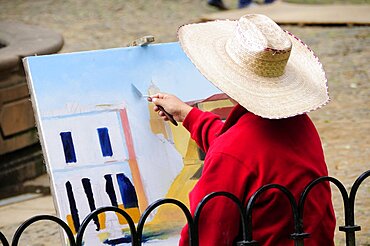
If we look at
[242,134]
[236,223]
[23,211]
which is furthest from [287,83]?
[23,211]

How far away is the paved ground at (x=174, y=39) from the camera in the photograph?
244 inches

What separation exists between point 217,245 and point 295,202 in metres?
0.28

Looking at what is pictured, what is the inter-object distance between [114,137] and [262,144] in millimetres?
909

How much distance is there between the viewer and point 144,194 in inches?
146

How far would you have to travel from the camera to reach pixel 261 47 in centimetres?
305

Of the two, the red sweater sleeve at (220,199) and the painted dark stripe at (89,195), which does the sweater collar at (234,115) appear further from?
the painted dark stripe at (89,195)

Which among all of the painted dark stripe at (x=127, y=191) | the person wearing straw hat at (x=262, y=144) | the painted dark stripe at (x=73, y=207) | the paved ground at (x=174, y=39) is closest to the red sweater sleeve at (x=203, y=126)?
the person wearing straw hat at (x=262, y=144)

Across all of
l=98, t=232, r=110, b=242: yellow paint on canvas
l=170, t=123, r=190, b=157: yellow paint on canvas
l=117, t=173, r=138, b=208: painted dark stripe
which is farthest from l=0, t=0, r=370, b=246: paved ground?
l=98, t=232, r=110, b=242: yellow paint on canvas

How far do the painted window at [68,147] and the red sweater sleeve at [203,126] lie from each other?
0.43m

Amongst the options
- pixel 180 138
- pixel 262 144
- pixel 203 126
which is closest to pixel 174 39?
pixel 180 138

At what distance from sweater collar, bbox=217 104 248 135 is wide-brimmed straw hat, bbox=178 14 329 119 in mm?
70

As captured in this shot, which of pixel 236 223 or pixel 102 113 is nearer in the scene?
pixel 236 223

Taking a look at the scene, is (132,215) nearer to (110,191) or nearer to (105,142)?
(110,191)

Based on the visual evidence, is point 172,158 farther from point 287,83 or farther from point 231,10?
point 231,10
